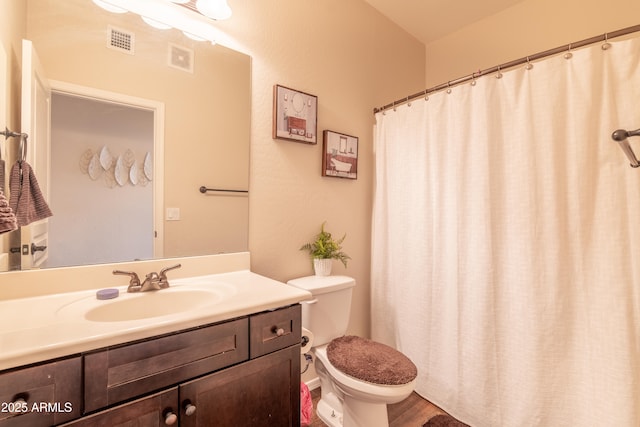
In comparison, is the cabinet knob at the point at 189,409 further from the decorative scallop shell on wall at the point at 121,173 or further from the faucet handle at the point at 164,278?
the decorative scallop shell on wall at the point at 121,173

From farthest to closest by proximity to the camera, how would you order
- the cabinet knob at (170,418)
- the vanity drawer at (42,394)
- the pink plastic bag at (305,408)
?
the pink plastic bag at (305,408)
the cabinet knob at (170,418)
the vanity drawer at (42,394)

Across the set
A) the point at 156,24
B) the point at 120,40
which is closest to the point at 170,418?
the point at 120,40

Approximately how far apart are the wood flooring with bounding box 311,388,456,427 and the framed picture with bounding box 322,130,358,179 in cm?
140

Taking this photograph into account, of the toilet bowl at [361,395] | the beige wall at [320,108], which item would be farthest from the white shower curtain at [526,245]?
the toilet bowl at [361,395]

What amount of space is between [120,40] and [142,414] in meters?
1.35

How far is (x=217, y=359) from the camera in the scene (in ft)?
2.86

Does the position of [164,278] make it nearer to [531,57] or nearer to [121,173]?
[121,173]

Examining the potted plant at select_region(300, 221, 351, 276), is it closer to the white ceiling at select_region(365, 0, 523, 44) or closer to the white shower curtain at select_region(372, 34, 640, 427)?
the white shower curtain at select_region(372, 34, 640, 427)

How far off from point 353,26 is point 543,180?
154 centimetres

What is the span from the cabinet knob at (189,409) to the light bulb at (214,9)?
1542 mm

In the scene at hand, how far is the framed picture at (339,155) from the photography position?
1.81 metres

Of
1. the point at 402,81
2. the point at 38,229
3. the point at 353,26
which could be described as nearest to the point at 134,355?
the point at 38,229

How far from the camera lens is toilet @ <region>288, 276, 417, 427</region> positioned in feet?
3.95

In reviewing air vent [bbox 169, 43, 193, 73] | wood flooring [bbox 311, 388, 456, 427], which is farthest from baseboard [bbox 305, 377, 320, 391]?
air vent [bbox 169, 43, 193, 73]
